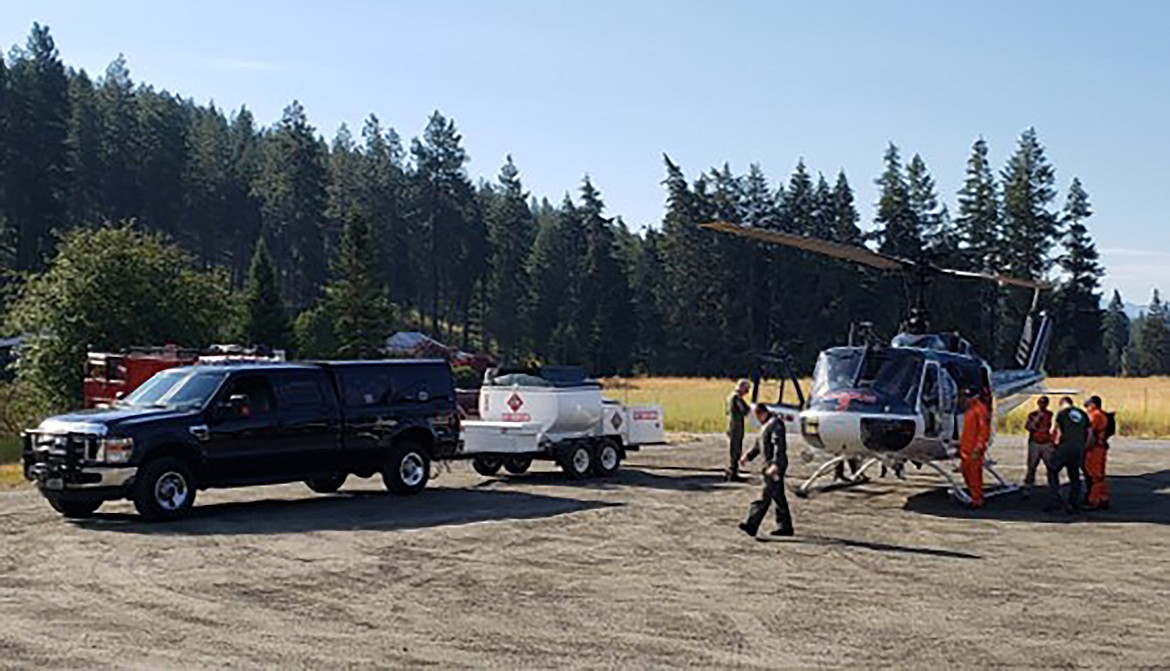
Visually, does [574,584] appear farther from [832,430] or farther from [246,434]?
[832,430]

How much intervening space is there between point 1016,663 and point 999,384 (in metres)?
14.9

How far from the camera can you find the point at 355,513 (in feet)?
57.9

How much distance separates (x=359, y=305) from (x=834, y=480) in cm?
4866

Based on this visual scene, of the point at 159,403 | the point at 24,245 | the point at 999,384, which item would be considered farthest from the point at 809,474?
the point at 24,245

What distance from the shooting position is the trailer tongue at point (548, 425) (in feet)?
72.2

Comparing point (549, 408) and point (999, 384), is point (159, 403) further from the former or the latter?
A: point (999, 384)

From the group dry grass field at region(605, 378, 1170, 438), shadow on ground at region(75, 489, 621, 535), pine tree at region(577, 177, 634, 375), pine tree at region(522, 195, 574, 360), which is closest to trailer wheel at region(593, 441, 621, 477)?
shadow on ground at region(75, 489, 621, 535)

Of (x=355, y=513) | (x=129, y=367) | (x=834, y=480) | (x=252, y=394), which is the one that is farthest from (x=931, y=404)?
(x=129, y=367)

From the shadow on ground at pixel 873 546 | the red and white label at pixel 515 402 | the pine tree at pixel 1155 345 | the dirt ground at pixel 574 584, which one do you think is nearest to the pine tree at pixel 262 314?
the red and white label at pixel 515 402

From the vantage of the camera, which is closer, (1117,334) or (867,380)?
(867,380)

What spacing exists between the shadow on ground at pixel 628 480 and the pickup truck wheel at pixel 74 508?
671 centimetres

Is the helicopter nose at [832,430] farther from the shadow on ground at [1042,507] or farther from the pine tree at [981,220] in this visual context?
the pine tree at [981,220]

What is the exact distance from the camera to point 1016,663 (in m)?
9.26

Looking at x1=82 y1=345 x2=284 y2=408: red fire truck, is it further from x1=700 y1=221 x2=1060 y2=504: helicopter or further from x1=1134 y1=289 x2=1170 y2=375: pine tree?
x1=1134 y1=289 x2=1170 y2=375: pine tree
